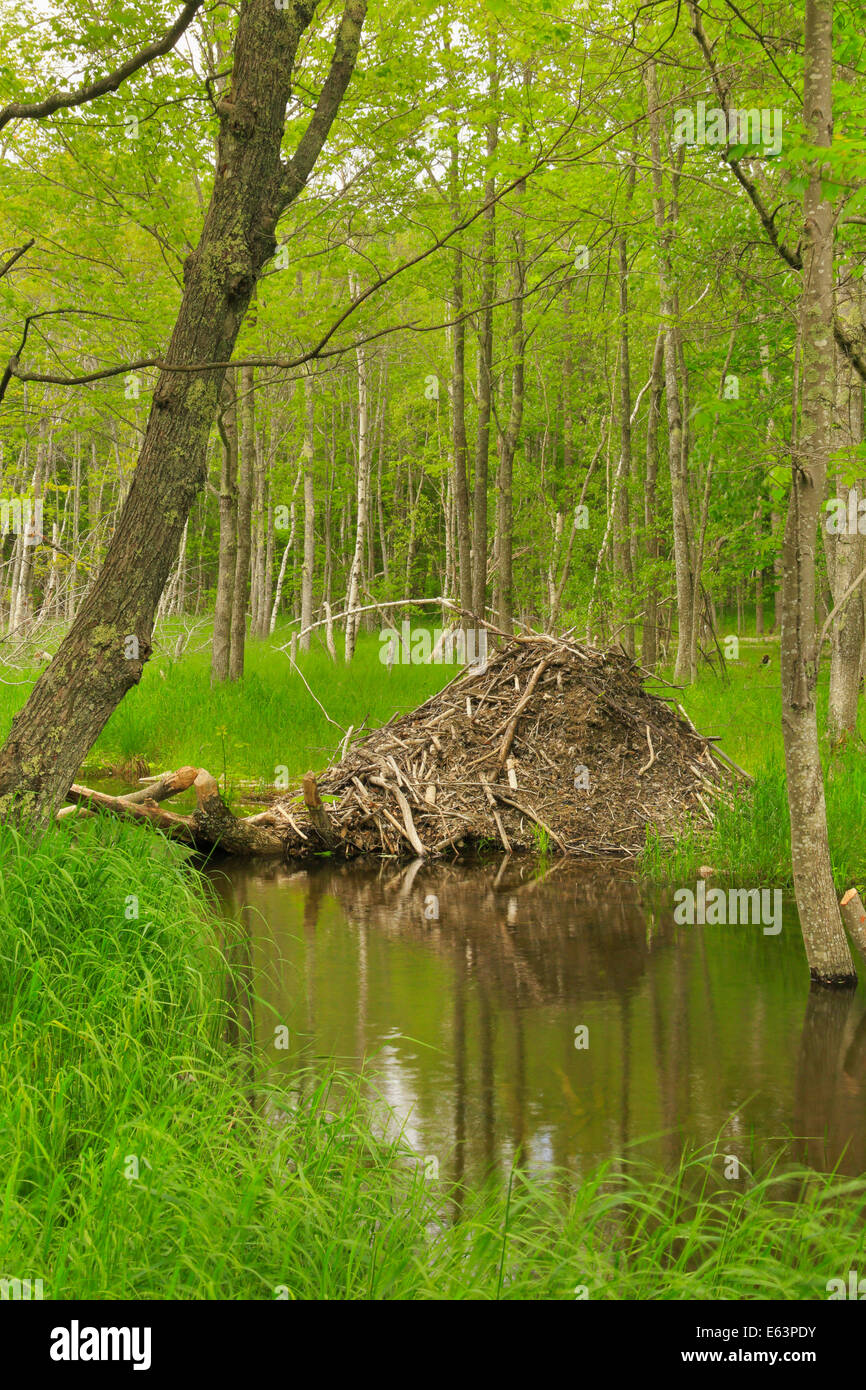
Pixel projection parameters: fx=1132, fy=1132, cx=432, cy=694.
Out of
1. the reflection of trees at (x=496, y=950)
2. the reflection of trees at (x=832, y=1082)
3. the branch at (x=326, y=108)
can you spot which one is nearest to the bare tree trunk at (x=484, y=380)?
the reflection of trees at (x=496, y=950)

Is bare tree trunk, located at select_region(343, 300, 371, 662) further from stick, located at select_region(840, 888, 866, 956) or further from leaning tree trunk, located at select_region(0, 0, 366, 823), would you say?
stick, located at select_region(840, 888, 866, 956)

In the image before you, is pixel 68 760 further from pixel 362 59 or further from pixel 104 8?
pixel 362 59

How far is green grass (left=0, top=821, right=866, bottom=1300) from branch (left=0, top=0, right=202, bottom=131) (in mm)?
3579

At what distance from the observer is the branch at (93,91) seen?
515 cm

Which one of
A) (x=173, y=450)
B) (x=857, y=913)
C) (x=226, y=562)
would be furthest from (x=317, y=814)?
(x=226, y=562)

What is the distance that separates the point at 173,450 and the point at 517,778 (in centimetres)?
663

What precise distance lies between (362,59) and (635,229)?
4.62 metres

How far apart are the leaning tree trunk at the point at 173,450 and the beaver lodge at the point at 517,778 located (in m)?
4.33

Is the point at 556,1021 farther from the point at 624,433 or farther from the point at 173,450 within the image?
the point at 624,433

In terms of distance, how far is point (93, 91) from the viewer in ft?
18.3

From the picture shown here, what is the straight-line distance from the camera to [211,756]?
46.0ft

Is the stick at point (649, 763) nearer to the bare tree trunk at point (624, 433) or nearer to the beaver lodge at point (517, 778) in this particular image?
the beaver lodge at point (517, 778)

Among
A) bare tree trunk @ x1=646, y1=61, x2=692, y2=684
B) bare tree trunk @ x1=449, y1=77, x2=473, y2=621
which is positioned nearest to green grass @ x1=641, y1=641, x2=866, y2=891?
bare tree trunk @ x1=646, y1=61, x2=692, y2=684
